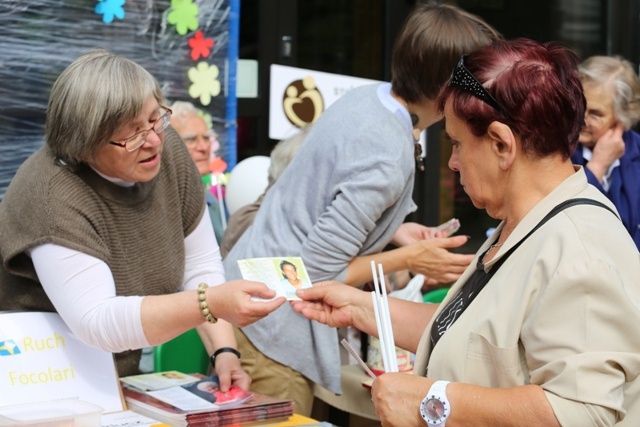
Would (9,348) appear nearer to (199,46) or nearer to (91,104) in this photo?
(91,104)

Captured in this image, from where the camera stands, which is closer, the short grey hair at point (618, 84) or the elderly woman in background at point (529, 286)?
the elderly woman in background at point (529, 286)

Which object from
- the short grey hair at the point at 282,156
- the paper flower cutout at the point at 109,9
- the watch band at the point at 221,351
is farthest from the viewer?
the paper flower cutout at the point at 109,9

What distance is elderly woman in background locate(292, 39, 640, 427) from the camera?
1.72m

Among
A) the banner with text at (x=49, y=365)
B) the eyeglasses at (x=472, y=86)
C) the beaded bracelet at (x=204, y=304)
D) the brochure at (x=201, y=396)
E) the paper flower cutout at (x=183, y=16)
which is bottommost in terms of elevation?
the brochure at (x=201, y=396)

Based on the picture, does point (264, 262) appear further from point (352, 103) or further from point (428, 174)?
point (428, 174)

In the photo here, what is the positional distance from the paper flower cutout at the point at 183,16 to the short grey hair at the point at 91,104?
2192mm

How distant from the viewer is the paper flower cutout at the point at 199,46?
4.67 meters

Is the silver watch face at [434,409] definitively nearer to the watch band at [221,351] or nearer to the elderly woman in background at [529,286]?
the elderly woman in background at [529,286]

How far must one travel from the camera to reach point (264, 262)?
2434mm

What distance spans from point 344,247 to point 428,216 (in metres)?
3.40

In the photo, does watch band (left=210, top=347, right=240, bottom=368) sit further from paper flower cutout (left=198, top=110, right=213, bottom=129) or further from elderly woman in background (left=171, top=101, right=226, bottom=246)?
paper flower cutout (left=198, top=110, right=213, bottom=129)

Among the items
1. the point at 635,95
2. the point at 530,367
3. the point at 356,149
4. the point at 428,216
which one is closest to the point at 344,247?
the point at 356,149

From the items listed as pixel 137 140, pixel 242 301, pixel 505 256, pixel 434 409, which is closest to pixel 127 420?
pixel 242 301

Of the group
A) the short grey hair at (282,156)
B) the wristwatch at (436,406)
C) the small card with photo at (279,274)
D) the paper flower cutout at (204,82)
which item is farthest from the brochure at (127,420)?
the paper flower cutout at (204,82)
